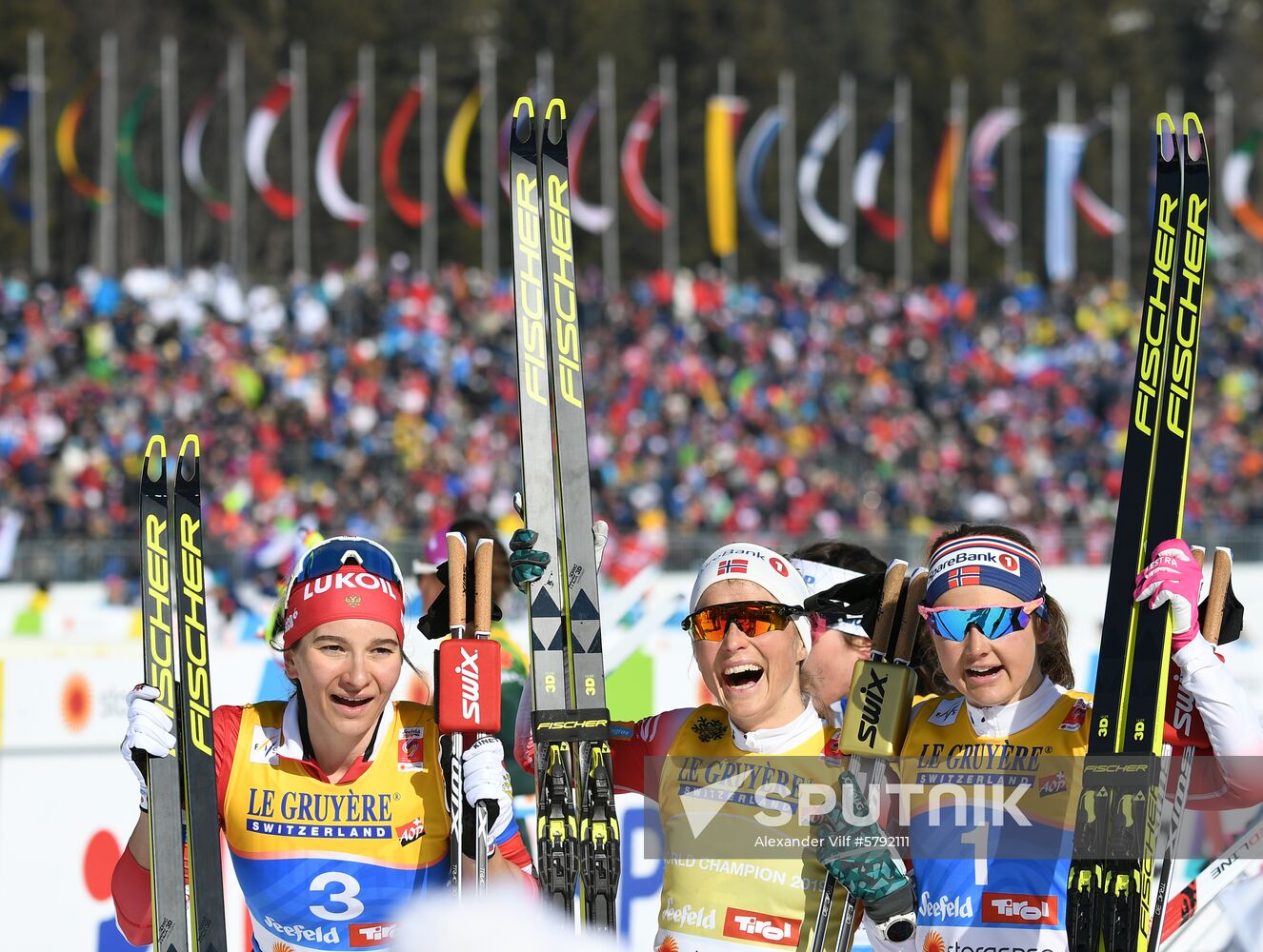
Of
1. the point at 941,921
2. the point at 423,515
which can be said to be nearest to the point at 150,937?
the point at 941,921

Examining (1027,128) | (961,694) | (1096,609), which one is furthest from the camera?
(1027,128)

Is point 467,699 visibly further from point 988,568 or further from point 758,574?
point 988,568

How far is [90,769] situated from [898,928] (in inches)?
170

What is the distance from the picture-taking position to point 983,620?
4.05 meters

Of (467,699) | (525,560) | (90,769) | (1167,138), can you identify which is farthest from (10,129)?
(467,699)

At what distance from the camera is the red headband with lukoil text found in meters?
4.11

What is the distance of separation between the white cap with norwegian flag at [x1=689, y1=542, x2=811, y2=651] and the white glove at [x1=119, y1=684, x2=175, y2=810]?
1226 millimetres

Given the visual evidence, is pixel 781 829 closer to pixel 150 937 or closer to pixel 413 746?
pixel 413 746

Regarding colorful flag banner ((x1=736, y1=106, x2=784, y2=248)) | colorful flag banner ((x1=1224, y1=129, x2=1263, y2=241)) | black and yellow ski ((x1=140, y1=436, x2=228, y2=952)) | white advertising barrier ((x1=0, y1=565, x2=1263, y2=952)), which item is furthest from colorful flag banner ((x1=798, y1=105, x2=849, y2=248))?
black and yellow ski ((x1=140, y1=436, x2=228, y2=952))

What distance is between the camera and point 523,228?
493cm

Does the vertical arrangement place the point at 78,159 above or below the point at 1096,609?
above

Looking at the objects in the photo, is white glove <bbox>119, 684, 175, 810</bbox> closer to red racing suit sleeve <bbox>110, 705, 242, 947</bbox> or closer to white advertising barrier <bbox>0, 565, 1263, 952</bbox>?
red racing suit sleeve <bbox>110, 705, 242, 947</bbox>

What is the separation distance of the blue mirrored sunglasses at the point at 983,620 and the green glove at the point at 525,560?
0.95 metres

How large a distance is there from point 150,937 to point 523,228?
79.2 inches
